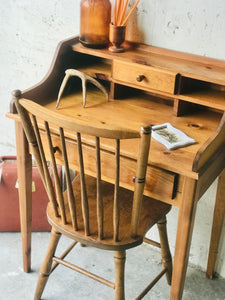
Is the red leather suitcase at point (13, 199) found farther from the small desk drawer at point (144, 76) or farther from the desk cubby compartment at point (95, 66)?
the small desk drawer at point (144, 76)

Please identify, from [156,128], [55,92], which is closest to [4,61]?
[55,92]

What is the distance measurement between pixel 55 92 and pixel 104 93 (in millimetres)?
223

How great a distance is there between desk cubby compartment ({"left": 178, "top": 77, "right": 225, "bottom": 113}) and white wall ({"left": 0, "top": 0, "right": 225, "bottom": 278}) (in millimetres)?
138

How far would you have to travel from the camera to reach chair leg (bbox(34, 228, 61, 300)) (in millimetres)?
1990

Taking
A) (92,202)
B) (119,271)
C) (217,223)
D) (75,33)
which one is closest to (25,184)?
(92,202)

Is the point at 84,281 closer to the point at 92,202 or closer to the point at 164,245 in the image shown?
the point at 164,245

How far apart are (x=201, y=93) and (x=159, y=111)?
204 mm

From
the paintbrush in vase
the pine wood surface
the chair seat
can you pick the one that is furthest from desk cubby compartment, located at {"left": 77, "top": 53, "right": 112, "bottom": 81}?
the chair seat

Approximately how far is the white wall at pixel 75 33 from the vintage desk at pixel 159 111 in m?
0.08

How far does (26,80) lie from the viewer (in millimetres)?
2686

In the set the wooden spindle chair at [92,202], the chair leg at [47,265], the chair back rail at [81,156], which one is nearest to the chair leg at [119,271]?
the wooden spindle chair at [92,202]

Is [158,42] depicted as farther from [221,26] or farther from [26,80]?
[26,80]

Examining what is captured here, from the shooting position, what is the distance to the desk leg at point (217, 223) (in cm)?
220

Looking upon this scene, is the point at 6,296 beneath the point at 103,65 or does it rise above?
beneath
